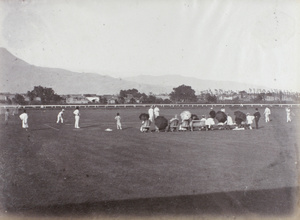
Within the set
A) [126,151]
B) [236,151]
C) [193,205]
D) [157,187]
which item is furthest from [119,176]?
[236,151]

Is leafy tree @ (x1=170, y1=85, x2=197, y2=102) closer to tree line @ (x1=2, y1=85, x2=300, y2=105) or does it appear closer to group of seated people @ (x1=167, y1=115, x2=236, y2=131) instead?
tree line @ (x1=2, y1=85, x2=300, y2=105)

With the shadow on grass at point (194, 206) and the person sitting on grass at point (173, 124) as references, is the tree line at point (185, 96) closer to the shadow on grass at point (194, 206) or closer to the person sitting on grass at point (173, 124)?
the person sitting on grass at point (173, 124)

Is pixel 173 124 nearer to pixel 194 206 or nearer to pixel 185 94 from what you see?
pixel 194 206

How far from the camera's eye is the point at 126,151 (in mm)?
12719

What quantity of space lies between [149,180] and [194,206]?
63.7 inches

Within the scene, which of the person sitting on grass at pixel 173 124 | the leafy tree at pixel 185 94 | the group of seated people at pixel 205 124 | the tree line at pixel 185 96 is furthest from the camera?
the leafy tree at pixel 185 94

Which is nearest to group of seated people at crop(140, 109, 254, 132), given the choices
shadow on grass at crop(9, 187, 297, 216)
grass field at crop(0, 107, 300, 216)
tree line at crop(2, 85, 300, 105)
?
tree line at crop(2, 85, 300, 105)

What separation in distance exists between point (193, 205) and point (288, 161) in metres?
4.78

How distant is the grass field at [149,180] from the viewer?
25.2 ft

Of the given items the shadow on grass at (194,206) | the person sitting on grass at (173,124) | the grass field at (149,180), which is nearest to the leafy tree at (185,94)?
the person sitting on grass at (173,124)

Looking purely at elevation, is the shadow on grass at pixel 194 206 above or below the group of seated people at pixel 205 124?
below

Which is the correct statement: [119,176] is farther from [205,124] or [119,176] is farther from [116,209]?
[205,124]

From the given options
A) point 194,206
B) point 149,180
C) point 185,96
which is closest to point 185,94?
point 185,96

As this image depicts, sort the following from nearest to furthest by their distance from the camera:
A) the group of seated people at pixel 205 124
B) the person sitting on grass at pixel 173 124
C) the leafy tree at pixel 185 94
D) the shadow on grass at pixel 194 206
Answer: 1. the shadow on grass at pixel 194 206
2. the person sitting on grass at pixel 173 124
3. the group of seated people at pixel 205 124
4. the leafy tree at pixel 185 94
